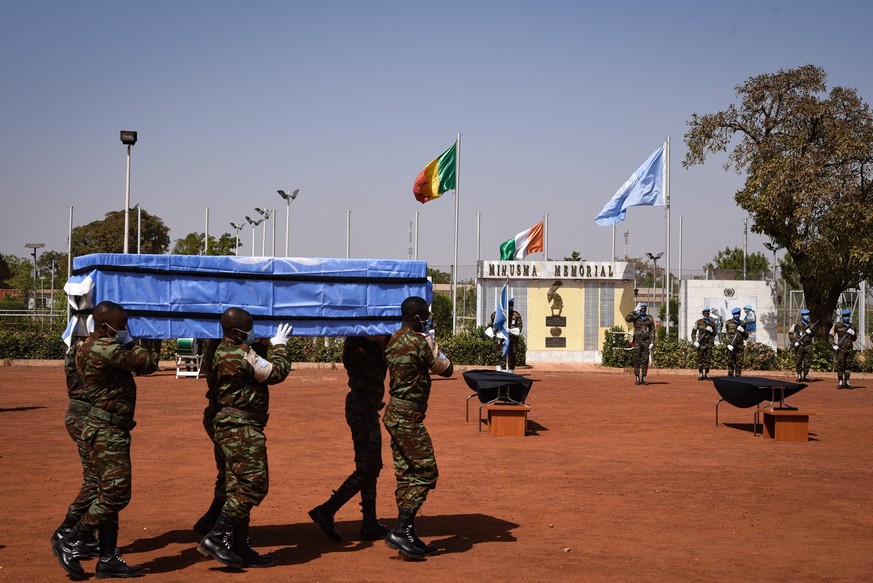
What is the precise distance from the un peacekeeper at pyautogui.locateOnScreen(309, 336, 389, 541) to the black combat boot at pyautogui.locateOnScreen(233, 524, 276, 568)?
2.87 feet

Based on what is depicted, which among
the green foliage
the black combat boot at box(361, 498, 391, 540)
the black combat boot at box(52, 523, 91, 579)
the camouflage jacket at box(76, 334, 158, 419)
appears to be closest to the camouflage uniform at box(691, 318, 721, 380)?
the green foliage

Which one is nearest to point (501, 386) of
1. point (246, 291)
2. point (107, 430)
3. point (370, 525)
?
point (370, 525)

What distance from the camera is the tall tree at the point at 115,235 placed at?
68.2 metres

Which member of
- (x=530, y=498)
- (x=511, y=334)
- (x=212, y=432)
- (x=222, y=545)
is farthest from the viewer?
(x=511, y=334)

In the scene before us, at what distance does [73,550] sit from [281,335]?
220cm

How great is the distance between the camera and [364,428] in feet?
26.7

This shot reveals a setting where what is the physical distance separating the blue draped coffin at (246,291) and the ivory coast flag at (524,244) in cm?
3049

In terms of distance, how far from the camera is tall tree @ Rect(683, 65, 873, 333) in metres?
30.9

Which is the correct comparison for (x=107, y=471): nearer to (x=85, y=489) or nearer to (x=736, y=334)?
(x=85, y=489)

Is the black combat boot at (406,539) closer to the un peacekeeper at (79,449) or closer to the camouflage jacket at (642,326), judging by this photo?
the un peacekeeper at (79,449)

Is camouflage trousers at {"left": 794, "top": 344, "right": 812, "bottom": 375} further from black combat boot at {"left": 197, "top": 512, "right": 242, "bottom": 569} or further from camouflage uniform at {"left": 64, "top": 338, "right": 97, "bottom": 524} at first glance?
camouflage uniform at {"left": 64, "top": 338, "right": 97, "bottom": 524}

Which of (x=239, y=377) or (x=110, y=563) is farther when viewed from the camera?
(x=239, y=377)

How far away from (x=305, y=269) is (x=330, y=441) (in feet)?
23.2

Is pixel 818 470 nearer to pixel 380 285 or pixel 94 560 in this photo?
pixel 380 285
